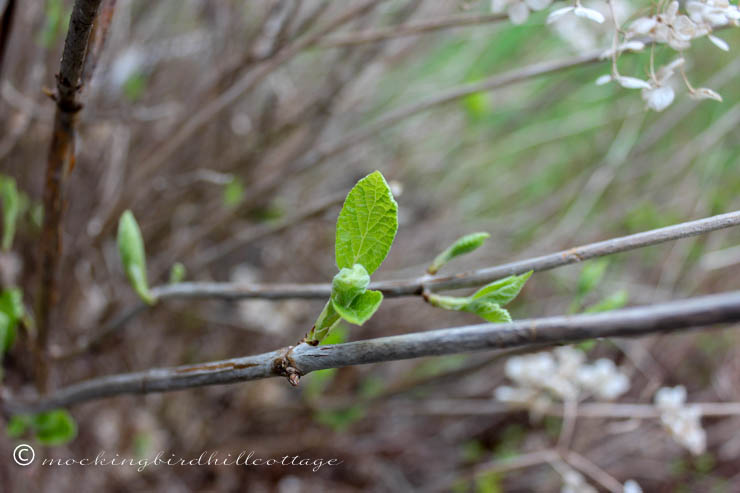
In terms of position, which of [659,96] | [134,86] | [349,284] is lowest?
[349,284]

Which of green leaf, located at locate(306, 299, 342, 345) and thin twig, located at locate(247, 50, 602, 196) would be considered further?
thin twig, located at locate(247, 50, 602, 196)

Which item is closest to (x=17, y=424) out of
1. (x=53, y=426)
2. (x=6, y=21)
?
(x=53, y=426)

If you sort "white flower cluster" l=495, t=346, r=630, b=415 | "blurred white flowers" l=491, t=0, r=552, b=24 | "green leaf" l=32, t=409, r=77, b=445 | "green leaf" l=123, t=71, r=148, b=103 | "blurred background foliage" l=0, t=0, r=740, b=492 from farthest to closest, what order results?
"green leaf" l=123, t=71, r=148, b=103, "blurred background foliage" l=0, t=0, r=740, b=492, "white flower cluster" l=495, t=346, r=630, b=415, "green leaf" l=32, t=409, r=77, b=445, "blurred white flowers" l=491, t=0, r=552, b=24

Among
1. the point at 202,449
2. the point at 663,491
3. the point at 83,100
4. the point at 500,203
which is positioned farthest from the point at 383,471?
the point at 83,100

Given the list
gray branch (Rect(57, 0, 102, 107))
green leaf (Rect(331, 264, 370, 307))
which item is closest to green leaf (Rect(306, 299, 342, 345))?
green leaf (Rect(331, 264, 370, 307))

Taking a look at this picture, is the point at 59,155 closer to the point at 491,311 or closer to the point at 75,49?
the point at 75,49

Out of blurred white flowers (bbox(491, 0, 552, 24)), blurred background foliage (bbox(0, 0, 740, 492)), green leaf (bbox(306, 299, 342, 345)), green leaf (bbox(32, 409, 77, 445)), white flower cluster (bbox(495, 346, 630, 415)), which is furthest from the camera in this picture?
blurred background foliage (bbox(0, 0, 740, 492))

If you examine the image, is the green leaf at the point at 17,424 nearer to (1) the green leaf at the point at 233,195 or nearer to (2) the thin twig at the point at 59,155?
(2) the thin twig at the point at 59,155

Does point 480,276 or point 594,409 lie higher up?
point 480,276

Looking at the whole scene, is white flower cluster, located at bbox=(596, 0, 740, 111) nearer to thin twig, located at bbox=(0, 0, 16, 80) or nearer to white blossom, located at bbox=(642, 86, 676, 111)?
white blossom, located at bbox=(642, 86, 676, 111)
